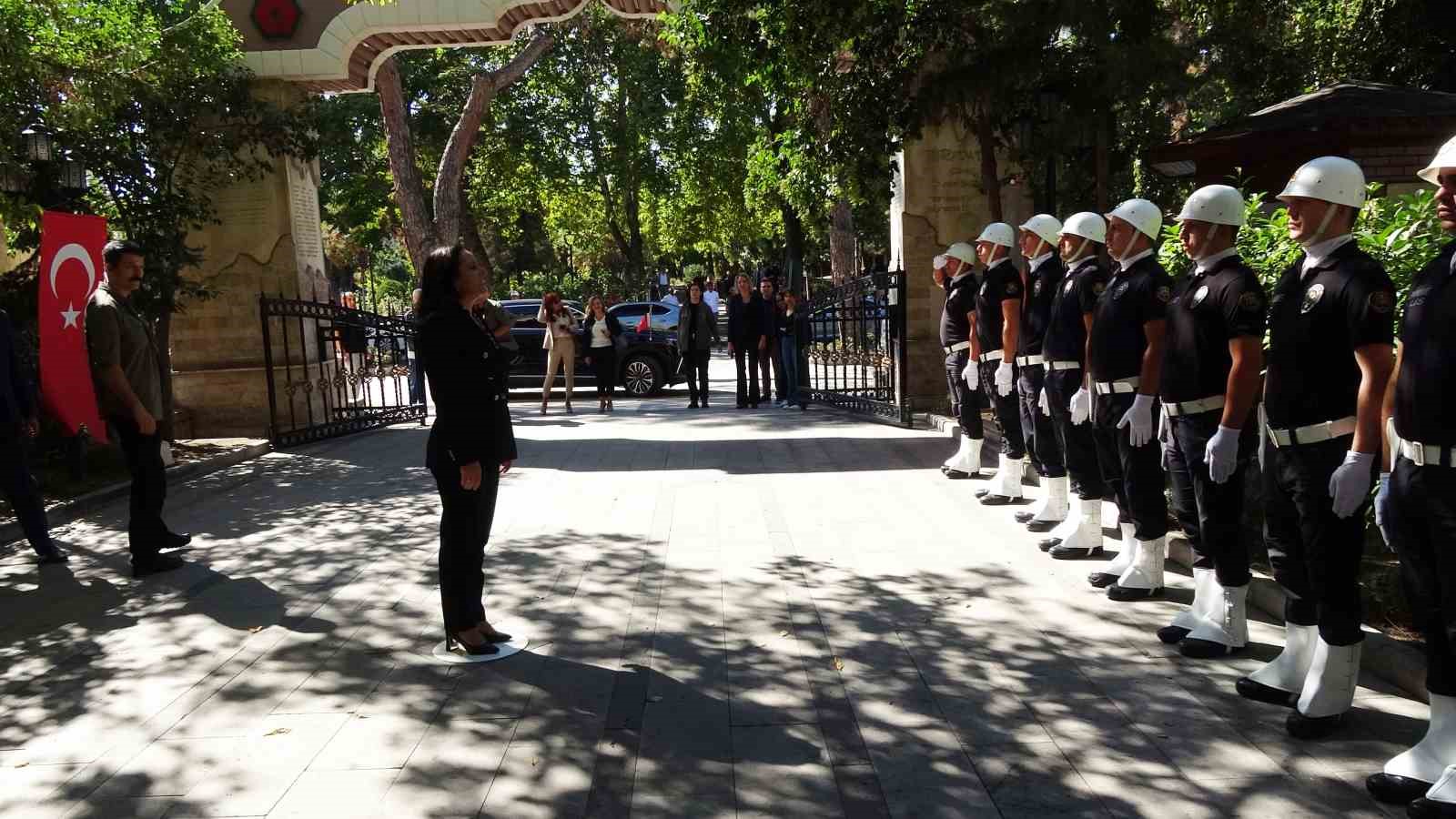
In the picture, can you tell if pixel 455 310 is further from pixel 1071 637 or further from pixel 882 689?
pixel 1071 637

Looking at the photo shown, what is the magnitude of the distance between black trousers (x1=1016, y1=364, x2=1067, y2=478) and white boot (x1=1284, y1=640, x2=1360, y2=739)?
3.36m

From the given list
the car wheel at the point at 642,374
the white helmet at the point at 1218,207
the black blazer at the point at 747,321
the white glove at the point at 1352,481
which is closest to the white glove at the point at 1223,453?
the white glove at the point at 1352,481

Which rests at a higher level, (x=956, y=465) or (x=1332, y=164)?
(x=1332, y=164)

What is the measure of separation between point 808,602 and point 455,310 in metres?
2.41

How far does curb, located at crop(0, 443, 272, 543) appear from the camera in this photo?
316 inches

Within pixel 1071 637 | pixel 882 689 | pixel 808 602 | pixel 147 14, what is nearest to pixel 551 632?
pixel 808 602

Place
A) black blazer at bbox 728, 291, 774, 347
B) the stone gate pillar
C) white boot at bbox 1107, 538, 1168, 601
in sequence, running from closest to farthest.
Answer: white boot at bbox 1107, 538, 1168, 601 < the stone gate pillar < black blazer at bbox 728, 291, 774, 347

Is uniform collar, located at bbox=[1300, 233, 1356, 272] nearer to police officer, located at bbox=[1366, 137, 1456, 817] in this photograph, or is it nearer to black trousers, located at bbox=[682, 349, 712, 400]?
police officer, located at bbox=[1366, 137, 1456, 817]

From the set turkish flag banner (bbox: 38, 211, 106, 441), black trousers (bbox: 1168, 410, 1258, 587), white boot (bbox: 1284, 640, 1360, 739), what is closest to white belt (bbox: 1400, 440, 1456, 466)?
white boot (bbox: 1284, 640, 1360, 739)

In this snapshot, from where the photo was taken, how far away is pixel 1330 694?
12.7 ft

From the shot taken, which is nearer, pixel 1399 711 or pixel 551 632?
pixel 1399 711

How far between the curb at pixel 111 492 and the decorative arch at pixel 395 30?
4.76 metres

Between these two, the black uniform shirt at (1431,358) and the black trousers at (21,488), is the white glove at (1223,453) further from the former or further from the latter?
the black trousers at (21,488)

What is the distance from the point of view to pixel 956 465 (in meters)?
9.51
